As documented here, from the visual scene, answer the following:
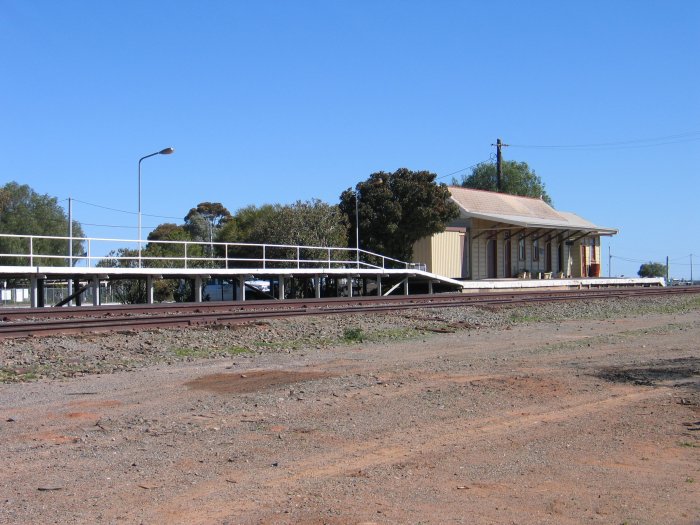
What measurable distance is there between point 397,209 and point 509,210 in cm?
1404

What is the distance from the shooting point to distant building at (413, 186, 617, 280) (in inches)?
1874

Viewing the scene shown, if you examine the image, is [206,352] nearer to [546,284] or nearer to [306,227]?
[306,227]

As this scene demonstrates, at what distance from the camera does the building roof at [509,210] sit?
1906 inches

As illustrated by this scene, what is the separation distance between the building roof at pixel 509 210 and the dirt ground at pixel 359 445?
36279mm

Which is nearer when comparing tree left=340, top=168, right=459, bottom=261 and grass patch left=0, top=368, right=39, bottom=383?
grass patch left=0, top=368, right=39, bottom=383

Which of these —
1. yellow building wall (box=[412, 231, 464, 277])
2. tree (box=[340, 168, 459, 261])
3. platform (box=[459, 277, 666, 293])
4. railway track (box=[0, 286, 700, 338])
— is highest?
tree (box=[340, 168, 459, 261])

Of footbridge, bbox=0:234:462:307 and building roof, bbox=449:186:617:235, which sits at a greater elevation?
building roof, bbox=449:186:617:235

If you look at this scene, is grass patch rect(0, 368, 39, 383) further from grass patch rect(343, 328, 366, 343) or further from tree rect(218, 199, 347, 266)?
tree rect(218, 199, 347, 266)

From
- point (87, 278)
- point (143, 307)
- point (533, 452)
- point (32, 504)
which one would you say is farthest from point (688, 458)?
point (87, 278)

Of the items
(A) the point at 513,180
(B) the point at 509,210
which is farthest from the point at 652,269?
(B) the point at 509,210

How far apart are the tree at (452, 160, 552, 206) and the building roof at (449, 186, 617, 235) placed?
25.3m

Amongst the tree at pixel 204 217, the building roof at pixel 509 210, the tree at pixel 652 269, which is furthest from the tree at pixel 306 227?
the tree at pixel 652 269

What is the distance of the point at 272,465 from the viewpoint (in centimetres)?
676

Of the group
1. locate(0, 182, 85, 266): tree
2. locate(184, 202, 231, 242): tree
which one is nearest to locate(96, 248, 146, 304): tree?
locate(0, 182, 85, 266): tree
